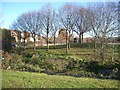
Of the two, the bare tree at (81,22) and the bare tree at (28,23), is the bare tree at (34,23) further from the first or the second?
the bare tree at (81,22)

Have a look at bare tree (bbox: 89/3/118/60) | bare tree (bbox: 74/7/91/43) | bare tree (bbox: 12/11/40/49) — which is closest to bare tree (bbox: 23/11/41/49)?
bare tree (bbox: 12/11/40/49)

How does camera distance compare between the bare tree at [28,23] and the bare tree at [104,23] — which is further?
the bare tree at [28,23]

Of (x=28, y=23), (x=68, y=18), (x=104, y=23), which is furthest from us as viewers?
(x=28, y=23)

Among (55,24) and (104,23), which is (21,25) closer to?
(55,24)

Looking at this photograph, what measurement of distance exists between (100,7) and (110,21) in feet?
7.44

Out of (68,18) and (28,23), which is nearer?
(68,18)

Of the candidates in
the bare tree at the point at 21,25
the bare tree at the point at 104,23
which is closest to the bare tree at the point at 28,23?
the bare tree at the point at 21,25

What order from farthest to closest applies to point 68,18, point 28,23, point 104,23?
point 28,23 → point 68,18 → point 104,23

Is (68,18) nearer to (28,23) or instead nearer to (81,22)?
(81,22)

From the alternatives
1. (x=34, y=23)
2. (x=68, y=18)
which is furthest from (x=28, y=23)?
(x=68, y=18)

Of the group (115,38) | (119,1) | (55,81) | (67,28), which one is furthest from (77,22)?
(55,81)

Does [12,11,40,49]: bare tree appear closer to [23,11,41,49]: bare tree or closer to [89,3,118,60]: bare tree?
[23,11,41,49]: bare tree

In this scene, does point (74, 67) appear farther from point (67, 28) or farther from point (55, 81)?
point (67, 28)

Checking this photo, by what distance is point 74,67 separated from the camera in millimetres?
14102
